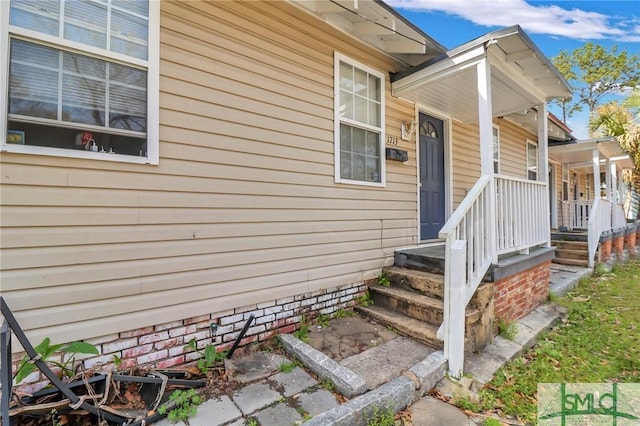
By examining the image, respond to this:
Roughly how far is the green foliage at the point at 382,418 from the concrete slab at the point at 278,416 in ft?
1.67

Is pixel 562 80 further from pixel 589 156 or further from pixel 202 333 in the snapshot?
pixel 589 156

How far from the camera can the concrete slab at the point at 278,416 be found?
1992mm

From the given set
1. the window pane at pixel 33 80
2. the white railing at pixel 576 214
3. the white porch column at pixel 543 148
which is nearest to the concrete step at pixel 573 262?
the white porch column at pixel 543 148

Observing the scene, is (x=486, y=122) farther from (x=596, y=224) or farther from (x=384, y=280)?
(x=596, y=224)

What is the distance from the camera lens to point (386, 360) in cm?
268

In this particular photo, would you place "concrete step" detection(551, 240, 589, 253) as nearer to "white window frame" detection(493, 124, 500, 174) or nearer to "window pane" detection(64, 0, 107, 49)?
"white window frame" detection(493, 124, 500, 174)

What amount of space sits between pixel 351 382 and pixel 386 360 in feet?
1.70

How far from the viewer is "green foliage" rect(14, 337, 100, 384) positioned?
1.80 metres

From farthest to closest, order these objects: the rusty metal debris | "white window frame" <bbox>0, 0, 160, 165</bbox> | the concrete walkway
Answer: the concrete walkway
"white window frame" <bbox>0, 0, 160, 165</bbox>
the rusty metal debris

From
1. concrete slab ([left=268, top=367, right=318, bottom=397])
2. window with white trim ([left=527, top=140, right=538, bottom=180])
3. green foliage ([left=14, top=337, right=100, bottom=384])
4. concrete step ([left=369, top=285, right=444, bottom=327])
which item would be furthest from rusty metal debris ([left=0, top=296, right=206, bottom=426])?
window with white trim ([left=527, top=140, right=538, bottom=180])

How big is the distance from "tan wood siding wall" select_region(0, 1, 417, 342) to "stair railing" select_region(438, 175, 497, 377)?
4.33 ft

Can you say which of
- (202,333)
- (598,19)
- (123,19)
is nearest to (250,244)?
(202,333)

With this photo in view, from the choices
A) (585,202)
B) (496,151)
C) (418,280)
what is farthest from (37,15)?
(585,202)

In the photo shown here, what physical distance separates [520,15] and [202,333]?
369 inches
